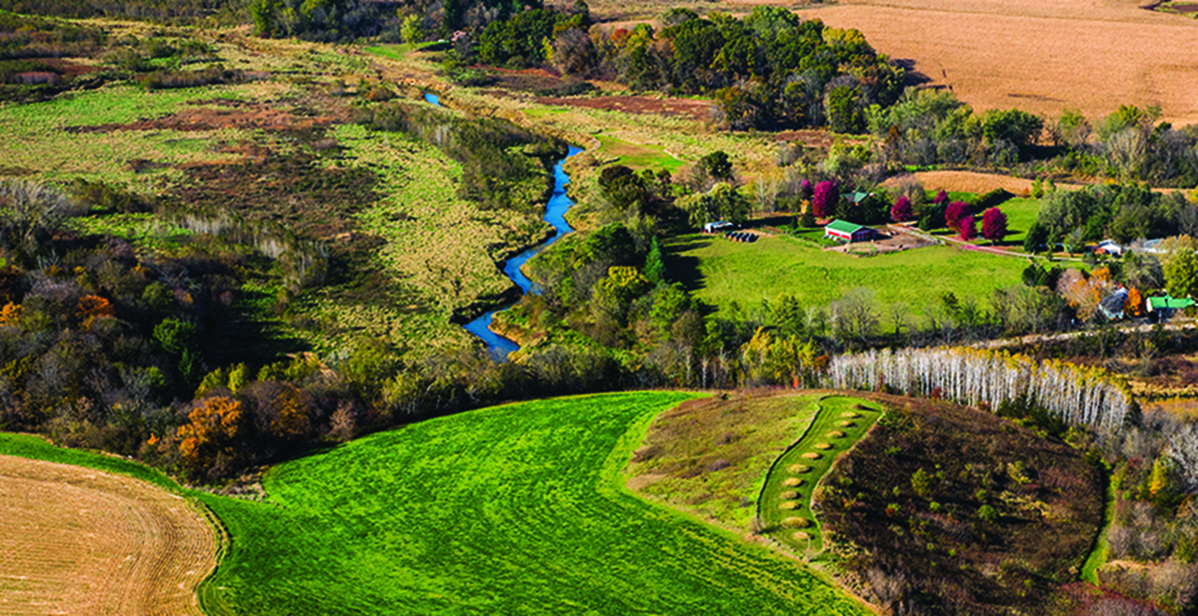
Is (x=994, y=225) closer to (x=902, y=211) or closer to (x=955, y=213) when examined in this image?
(x=955, y=213)

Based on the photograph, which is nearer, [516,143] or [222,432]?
[222,432]

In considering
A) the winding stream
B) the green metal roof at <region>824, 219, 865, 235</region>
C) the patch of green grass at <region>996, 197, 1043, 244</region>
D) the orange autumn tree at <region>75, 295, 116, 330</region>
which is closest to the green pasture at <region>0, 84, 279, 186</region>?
the winding stream

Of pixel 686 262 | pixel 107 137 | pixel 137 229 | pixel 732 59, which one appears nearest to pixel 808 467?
pixel 686 262

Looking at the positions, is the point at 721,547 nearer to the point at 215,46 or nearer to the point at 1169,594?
the point at 1169,594

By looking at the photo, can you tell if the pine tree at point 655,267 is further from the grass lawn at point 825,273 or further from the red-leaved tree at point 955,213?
the red-leaved tree at point 955,213

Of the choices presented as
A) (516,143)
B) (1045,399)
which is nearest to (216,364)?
(1045,399)
